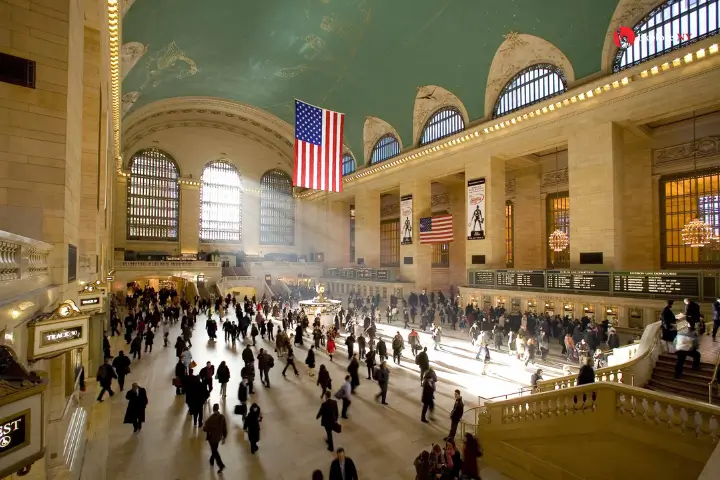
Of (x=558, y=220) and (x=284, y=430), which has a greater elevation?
(x=558, y=220)

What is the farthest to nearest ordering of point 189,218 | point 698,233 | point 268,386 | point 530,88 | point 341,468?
1. point 189,218
2. point 530,88
3. point 698,233
4. point 268,386
5. point 341,468

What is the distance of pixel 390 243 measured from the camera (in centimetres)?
3078

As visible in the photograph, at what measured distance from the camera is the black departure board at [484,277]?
17.1m

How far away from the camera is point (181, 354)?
9711 millimetres

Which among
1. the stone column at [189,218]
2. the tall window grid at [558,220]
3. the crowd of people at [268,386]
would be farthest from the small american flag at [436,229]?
the stone column at [189,218]

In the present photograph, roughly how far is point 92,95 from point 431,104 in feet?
56.2

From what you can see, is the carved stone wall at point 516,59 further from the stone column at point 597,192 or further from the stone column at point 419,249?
the stone column at point 419,249

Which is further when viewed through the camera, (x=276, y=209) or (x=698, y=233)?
(x=276, y=209)

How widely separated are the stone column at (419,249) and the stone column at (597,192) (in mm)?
8950

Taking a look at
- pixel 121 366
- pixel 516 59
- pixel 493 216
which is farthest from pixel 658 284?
pixel 121 366

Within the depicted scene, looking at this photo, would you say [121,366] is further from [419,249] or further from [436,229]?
[419,249]

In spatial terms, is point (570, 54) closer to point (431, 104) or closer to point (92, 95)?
point (431, 104)

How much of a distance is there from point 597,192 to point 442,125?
31.7 feet

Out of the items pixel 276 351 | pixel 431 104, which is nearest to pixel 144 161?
pixel 431 104
